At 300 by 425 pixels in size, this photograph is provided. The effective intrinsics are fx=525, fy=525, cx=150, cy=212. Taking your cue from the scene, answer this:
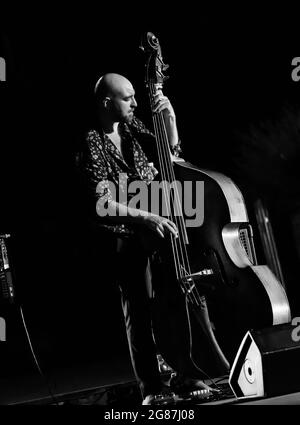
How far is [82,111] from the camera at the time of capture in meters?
3.04

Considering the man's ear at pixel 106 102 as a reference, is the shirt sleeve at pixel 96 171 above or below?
below

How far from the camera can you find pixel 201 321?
1838 mm

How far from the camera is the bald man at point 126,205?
1.86m

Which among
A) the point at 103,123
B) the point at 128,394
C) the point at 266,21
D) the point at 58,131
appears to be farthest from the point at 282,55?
the point at 128,394

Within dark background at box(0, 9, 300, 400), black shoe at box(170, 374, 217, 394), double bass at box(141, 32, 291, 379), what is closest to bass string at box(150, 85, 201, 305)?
double bass at box(141, 32, 291, 379)

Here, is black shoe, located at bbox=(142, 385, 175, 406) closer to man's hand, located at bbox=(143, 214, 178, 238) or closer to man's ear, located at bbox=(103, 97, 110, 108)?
man's hand, located at bbox=(143, 214, 178, 238)

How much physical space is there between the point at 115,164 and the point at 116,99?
9.9 inches

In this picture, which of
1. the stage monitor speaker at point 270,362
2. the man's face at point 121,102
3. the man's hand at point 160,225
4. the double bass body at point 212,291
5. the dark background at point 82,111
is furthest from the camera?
the dark background at point 82,111

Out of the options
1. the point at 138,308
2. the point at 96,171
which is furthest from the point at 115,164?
the point at 138,308

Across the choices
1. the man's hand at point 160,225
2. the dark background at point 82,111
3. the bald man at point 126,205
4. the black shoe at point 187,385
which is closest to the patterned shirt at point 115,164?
the bald man at point 126,205

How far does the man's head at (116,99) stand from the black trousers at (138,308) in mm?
485

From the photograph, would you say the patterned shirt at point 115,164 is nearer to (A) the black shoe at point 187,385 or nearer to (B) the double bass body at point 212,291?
(B) the double bass body at point 212,291

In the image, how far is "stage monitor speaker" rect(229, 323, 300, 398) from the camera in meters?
1.54

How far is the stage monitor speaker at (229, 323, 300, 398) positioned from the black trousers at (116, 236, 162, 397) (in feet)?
1.13
